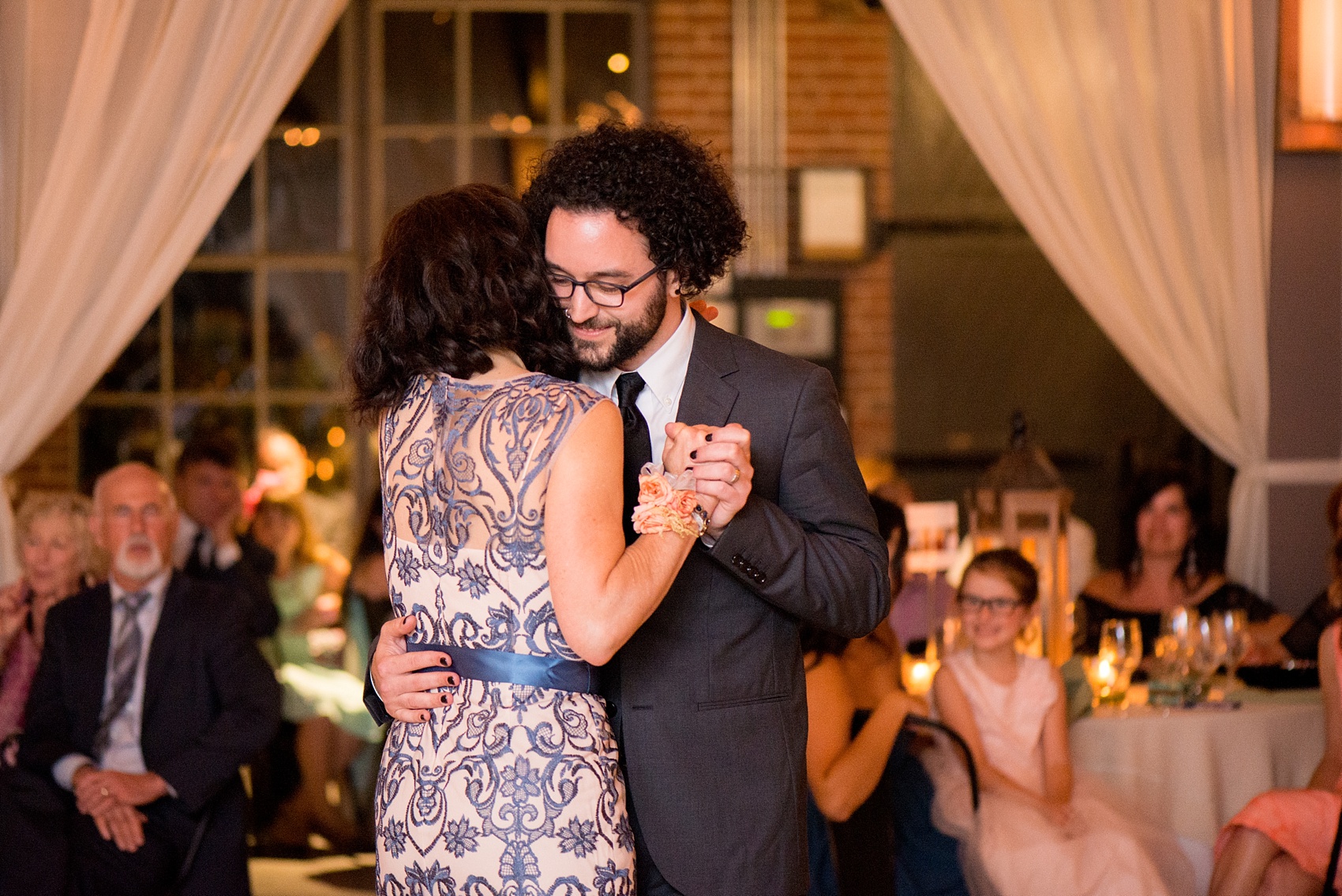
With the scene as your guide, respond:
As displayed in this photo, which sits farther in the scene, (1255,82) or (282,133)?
(282,133)

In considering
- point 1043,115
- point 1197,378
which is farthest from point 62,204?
point 1197,378

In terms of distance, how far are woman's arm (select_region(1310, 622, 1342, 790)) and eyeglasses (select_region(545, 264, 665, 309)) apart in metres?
2.07

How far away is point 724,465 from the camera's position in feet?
5.59

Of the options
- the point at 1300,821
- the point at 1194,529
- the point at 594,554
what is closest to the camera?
the point at 594,554

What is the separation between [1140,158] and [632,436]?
2335 millimetres

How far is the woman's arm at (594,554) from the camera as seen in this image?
1.62 metres

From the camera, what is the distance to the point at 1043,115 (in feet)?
12.0

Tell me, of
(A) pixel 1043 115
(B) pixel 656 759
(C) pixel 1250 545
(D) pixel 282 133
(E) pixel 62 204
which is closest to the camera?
(B) pixel 656 759

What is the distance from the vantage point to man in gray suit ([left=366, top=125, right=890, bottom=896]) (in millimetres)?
1871

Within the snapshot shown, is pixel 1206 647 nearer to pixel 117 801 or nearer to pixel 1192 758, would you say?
pixel 1192 758

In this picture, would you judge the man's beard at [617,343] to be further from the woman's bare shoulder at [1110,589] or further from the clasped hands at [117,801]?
the woman's bare shoulder at [1110,589]

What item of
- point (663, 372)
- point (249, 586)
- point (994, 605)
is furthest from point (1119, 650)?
point (249, 586)

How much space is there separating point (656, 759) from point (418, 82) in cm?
574

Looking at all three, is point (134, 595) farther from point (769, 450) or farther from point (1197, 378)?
point (1197, 378)
